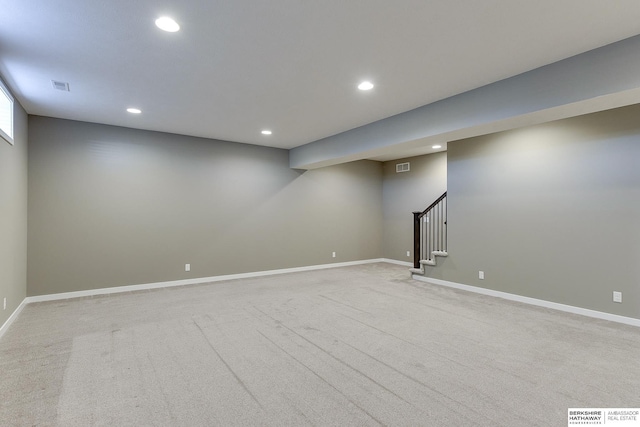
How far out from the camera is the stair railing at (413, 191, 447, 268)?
654 centimetres

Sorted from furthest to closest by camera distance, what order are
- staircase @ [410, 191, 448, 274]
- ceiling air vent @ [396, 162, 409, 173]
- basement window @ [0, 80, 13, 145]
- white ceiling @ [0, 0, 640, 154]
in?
ceiling air vent @ [396, 162, 409, 173] < staircase @ [410, 191, 448, 274] < basement window @ [0, 80, 13, 145] < white ceiling @ [0, 0, 640, 154]

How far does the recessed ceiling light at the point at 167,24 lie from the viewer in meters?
2.32

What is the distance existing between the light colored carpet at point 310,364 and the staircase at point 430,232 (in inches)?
81.5

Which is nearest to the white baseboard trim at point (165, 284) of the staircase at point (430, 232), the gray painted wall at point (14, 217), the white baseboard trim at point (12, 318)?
the white baseboard trim at point (12, 318)

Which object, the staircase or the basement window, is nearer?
the basement window

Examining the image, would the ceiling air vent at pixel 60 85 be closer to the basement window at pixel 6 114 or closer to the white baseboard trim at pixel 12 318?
the basement window at pixel 6 114

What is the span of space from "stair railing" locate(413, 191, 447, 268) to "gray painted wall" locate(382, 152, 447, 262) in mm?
522

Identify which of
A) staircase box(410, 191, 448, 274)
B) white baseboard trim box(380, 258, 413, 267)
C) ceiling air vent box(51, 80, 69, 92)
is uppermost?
ceiling air vent box(51, 80, 69, 92)

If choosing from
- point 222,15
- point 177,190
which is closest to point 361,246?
point 177,190

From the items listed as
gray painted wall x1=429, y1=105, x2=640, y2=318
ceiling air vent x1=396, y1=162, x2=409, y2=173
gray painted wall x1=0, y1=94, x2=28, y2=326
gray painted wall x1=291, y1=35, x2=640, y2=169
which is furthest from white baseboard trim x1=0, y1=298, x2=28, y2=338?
ceiling air vent x1=396, y1=162, x2=409, y2=173

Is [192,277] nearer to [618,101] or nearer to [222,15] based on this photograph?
[222,15]

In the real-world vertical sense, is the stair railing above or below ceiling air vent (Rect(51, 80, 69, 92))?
below

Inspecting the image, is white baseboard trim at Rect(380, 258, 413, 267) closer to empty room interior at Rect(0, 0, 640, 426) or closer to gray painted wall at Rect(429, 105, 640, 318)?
empty room interior at Rect(0, 0, 640, 426)

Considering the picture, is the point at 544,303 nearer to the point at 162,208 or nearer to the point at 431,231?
the point at 431,231
